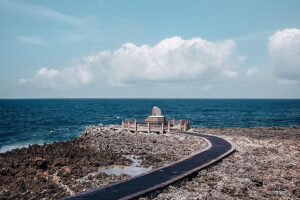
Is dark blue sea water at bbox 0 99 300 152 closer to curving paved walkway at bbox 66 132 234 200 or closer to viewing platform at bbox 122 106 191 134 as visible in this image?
viewing platform at bbox 122 106 191 134

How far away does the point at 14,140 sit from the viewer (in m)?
41.7

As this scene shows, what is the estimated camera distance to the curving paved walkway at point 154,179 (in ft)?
39.5

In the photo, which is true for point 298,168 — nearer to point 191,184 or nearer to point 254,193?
point 254,193

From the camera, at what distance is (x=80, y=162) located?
20109mm

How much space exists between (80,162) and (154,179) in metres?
8.26

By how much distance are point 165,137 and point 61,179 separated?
1666cm

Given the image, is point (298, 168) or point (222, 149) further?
point (222, 149)

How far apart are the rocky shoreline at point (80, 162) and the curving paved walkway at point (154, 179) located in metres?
1.71

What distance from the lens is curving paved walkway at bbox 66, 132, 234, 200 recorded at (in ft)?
39.5

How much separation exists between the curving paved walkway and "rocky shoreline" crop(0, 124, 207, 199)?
67.5 inches

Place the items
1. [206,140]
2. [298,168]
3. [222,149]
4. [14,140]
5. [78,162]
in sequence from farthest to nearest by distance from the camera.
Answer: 1. [14,140]
2. [206,140]
3. [222,149]
4. [78,162]
5. [298,168]

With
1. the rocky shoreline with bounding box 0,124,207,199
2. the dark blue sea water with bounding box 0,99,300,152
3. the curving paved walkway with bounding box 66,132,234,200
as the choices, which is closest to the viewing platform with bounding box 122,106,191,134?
the rocky shoreline with bounding box 0,124,207,199

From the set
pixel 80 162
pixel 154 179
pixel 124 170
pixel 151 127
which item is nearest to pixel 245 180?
pixel 154 179

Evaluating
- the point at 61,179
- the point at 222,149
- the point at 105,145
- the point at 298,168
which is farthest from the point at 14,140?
the point at 298,168
